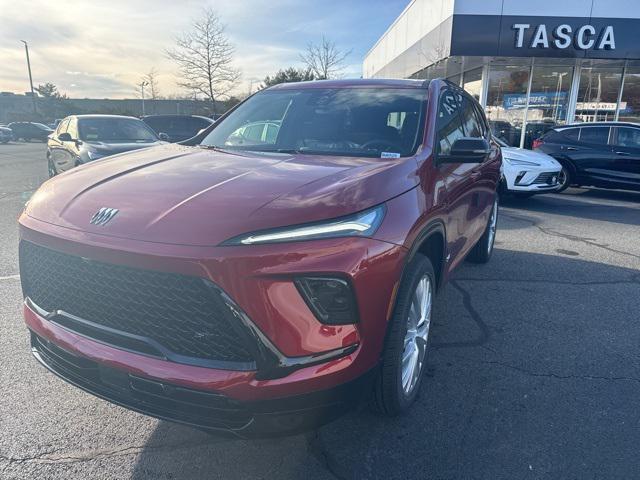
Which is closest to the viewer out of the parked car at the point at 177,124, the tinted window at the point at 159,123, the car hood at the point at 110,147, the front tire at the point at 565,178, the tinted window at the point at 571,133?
the car hood at the point at 110,147

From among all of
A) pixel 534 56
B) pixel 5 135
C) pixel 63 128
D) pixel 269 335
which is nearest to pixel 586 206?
pixel 534 56

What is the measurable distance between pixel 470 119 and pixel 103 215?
11.2 ft

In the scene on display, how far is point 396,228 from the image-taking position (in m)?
2.16

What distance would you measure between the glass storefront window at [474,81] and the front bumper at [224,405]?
56.2 ft

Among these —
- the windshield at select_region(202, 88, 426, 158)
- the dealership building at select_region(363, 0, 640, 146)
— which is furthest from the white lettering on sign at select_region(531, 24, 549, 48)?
the windshield at select_region(202, 88, 426, 158)

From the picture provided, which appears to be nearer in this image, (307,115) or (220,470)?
(220,470)

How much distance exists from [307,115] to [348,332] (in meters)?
2.07

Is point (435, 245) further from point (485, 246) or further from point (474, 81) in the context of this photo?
point (474, 81)

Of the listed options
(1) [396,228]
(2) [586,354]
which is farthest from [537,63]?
(1) [396,228]

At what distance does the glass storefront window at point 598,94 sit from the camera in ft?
54.6

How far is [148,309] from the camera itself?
186 centimetres

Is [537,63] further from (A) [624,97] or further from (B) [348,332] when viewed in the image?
(B) [348,332]

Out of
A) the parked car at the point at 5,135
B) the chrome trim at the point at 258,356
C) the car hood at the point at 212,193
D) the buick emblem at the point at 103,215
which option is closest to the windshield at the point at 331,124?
the car hood at the point at 212,193

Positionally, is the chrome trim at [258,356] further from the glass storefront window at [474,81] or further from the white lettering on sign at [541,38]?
the glass storefront window at [474,81]
